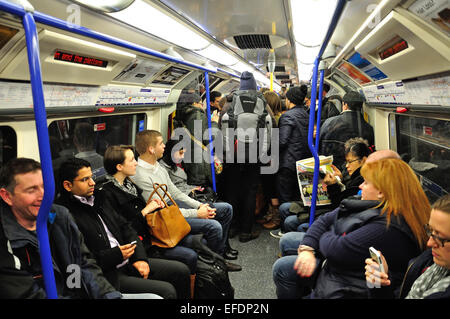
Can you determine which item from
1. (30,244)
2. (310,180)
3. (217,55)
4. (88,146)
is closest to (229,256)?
(310,180)

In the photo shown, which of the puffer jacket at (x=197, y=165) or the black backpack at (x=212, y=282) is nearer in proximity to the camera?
the black backpack at (x=212, y=282)

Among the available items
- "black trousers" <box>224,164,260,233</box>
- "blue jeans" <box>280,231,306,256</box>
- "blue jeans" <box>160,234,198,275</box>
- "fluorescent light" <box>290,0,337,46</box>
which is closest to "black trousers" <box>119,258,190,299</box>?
"blue jeans" <box>160,234,198,275</box>

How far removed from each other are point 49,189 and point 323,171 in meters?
2.42

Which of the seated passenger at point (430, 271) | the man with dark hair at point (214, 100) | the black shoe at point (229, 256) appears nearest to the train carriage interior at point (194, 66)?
the black shoe at point (229, 256)

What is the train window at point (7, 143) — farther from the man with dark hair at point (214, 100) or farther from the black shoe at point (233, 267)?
the man with dark hair at point (214, 100)

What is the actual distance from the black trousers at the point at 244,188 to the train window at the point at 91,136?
148cm

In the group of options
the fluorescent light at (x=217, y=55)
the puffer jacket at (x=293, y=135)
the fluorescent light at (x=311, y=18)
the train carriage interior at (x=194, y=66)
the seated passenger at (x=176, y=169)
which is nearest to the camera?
the train carriage interior at (x=194, y=66)

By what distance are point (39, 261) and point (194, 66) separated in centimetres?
257

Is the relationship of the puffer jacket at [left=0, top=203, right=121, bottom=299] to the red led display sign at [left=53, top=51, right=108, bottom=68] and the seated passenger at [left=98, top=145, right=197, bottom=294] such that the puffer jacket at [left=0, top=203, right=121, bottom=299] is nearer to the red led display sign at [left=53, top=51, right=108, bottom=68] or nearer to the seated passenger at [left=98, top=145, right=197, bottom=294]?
the seated passenger at [left=98, top=145, right=197, bottom=294]

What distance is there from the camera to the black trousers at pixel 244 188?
4062 mm

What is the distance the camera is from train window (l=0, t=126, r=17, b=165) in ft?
7.62

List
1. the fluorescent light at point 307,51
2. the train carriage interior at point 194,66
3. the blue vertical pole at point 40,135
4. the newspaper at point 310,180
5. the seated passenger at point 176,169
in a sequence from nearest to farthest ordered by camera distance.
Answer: the blue vertical pole at point 40,135 → the train carriage interior at point 194,66 → the newspaper at point 310,180 → the seated passenger at point 176,169 → the fluorescent light at point 307,51

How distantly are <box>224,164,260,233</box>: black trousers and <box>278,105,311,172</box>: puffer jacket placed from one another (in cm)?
43

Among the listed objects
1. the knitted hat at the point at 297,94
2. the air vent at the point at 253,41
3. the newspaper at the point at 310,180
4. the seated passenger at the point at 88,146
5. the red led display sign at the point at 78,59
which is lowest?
the newspaper at the point at 310,180
